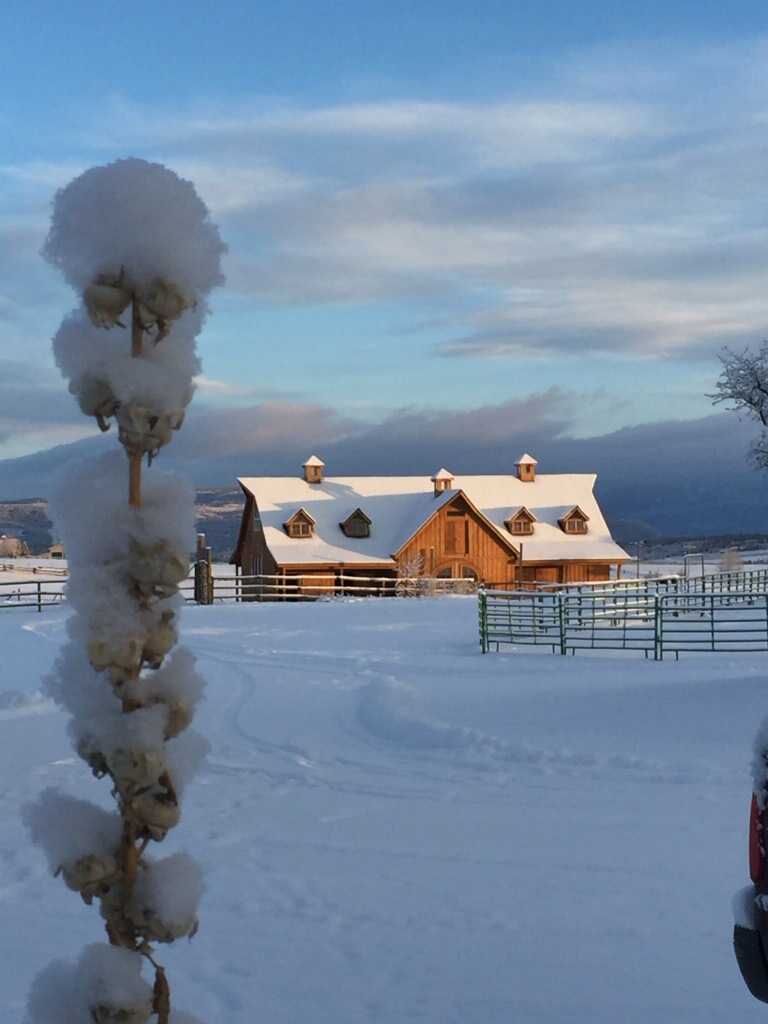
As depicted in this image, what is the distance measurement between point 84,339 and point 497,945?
567cm

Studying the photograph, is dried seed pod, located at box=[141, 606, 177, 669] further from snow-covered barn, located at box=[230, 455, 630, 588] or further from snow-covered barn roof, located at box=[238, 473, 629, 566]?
snow-covered barn roof, located at box=[238, 473, 629, 566]

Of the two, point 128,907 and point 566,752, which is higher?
point 128,907

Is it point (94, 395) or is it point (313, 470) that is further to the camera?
point (313, 470)

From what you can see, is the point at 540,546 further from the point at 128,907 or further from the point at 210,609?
the point at 128,907

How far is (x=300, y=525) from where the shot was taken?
47.5 m

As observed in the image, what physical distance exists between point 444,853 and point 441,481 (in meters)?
41.7

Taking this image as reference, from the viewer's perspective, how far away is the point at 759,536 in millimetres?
104188

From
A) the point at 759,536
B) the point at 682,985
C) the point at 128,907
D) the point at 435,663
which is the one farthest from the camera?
the point at 759,536

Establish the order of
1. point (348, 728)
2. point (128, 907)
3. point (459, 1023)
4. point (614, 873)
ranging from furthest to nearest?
point (348, 728)
point (614, 873)
point (459, 1023)
point (128, 907)

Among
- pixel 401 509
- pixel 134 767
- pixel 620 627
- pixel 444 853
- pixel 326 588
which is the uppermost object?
pixel 401 509

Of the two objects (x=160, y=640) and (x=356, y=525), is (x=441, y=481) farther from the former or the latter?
(x=160, y=640)

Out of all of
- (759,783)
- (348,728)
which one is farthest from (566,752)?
(759,783)

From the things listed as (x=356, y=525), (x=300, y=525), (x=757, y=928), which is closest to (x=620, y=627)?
(x=757, y=928)

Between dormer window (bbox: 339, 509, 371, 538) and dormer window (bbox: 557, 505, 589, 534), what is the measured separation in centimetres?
929
